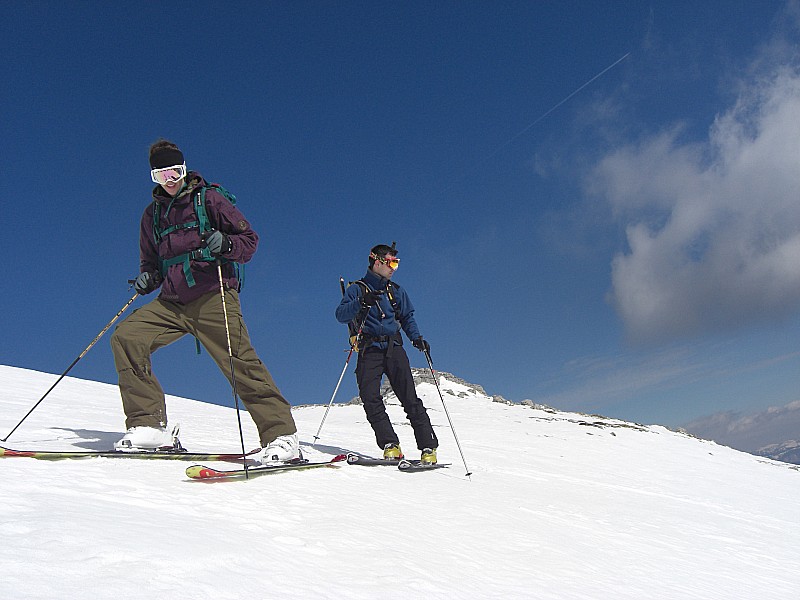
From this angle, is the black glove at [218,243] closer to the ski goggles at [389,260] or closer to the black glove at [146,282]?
the black glove at [146,282]

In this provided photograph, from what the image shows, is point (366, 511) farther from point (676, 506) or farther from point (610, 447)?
point (610, 447)

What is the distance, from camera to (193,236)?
479cm

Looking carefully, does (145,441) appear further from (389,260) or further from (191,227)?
(389,260)

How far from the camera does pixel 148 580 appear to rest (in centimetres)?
188

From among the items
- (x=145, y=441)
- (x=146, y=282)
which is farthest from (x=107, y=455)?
(x=146, y=282)

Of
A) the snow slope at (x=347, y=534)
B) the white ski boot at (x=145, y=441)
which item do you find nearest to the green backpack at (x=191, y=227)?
the white ski boot at (x=145, y=441)

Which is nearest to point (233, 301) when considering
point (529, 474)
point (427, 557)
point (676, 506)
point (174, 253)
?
point (174, 253)

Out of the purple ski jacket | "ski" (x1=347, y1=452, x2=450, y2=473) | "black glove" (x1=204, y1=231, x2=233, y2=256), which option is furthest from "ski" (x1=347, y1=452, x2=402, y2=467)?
"black glove" (x1=204, y1=231, x2=233, y2=256)

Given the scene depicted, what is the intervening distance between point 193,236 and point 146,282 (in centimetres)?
70

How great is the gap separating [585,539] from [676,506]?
4.18 meters

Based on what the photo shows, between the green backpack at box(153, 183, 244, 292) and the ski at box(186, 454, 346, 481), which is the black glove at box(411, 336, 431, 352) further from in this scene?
the green backpack at box(153, 183, 244, 292)

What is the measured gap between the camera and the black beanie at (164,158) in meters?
4.79

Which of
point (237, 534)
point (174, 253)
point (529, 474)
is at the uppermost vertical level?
point (174, 253)

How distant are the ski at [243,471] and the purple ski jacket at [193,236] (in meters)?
1.62
